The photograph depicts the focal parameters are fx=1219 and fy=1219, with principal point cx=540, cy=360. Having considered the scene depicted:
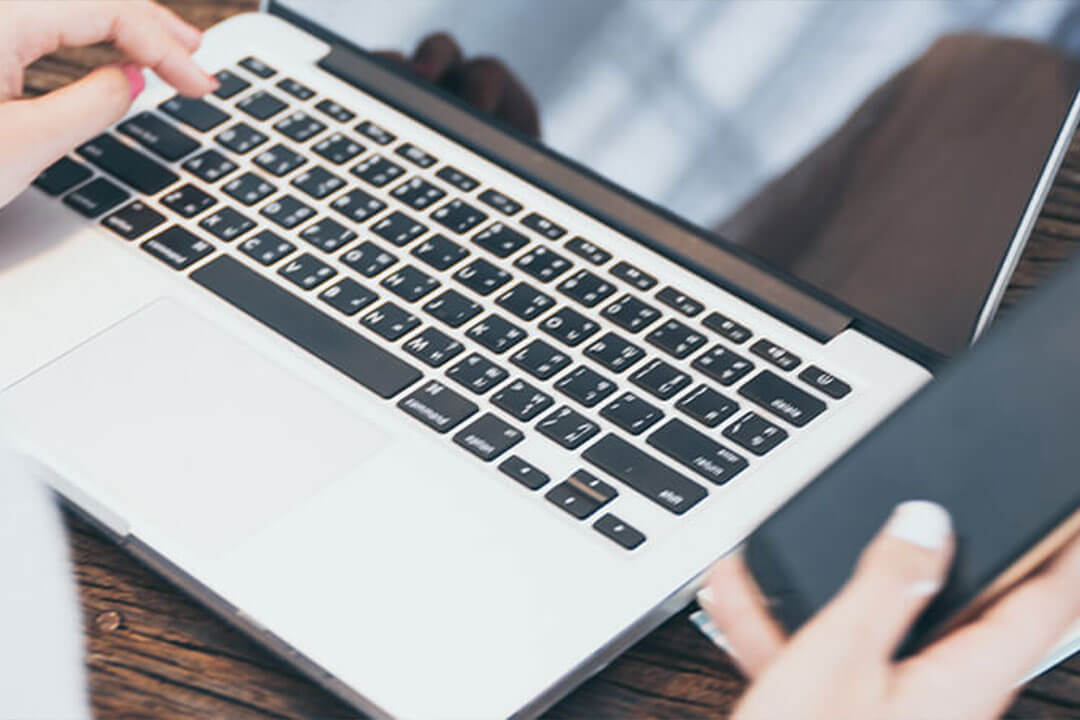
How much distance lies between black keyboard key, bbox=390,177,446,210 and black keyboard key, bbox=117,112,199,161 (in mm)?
115

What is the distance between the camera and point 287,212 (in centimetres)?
61

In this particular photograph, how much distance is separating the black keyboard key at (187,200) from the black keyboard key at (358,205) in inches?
2.5

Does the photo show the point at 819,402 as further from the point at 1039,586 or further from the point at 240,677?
the point at 240,677

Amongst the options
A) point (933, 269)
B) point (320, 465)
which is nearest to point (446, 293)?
point (320, 465)

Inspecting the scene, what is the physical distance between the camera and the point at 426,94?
66 cm

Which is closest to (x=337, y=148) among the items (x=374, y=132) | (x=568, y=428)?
(x=374, y=132)

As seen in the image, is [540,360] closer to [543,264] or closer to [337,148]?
[543,264]

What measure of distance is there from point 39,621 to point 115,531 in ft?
0.14

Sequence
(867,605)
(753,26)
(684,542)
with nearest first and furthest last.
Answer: (867,605), (684,542), (753,26)

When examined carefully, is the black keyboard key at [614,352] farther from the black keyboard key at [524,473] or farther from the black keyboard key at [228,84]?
the black keyboard key at [228,84]

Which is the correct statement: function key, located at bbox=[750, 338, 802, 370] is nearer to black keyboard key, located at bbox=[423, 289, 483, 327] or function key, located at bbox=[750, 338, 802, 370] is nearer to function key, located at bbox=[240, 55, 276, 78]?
black keyboard key, located at bbox=[423, 289, 483, 327]

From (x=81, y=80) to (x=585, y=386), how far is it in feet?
1.03

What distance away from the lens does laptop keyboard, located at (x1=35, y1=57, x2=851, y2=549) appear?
50cm

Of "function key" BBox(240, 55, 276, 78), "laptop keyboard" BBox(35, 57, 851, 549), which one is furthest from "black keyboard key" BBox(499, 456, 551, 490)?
"function key" BBox(240, 55, 276, 78)
